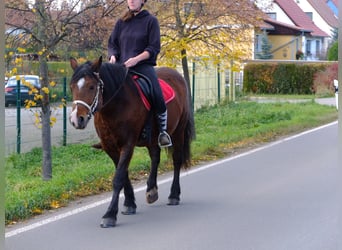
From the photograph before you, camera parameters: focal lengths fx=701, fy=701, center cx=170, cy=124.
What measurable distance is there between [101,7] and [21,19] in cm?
124

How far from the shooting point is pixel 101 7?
10.9m

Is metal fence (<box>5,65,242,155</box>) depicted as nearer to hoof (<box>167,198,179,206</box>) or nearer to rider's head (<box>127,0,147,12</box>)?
hoof (<box>167,198,179,206</box>)

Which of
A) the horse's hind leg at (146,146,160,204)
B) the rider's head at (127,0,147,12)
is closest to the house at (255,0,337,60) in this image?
the horse's hind leg at (146,146,160,204)

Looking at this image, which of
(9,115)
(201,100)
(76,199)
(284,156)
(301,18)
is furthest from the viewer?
(301,18)

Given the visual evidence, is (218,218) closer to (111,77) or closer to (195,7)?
(111,77)

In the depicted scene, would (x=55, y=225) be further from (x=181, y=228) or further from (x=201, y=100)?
(x=201, y=100)

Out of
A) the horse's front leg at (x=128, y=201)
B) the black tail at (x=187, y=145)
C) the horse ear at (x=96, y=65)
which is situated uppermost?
the horse ear at (x=96, y=65)

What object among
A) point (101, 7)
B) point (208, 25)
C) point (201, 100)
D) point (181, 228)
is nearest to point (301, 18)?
point (201, 100)

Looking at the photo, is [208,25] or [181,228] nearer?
[181,228]

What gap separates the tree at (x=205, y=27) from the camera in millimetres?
15969

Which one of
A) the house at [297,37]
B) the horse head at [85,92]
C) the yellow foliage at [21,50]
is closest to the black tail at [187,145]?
the horse head at [85,92]

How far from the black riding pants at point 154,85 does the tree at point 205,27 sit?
7545 mm

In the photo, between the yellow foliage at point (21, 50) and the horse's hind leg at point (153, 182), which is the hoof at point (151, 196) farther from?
the yellow foliage at point (21, 50)

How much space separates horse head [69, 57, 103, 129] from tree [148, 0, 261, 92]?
330 inches
